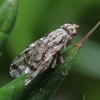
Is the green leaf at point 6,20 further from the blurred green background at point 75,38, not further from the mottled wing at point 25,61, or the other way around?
the blurred green background at point 75,38

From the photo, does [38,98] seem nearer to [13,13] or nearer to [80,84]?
[13,13]

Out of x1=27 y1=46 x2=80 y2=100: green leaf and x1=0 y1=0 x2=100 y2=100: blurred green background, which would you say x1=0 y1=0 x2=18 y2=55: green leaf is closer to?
x1=27 y1=46 x2=80 y2=100: green leaf

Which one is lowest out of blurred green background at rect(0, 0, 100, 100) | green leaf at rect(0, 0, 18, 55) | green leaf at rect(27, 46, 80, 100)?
blurred green background at rect(0, 0, 100, 100)

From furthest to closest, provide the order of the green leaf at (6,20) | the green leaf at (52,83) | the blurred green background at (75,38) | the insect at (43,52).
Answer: the blurred green background at (75,38) < the insect at (43,52) < the green leaf at (6,20) < the green leaf at (52,83)

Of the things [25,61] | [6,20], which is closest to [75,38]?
[25,61]

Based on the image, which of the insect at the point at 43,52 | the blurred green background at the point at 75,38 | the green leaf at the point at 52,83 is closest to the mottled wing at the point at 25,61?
the insect at the point at 43,52

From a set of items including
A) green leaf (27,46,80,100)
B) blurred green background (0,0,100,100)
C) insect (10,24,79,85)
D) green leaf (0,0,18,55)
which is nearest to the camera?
green leaf (27,46,80,100)

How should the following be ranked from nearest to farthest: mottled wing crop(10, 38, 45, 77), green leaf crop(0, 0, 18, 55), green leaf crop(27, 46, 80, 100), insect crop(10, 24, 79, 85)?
green leaf crop(27, 46, 80, 100)
green leaf crop(0, 0, 18, 55)
insect crop(10, 24, 79, 85)
mottled wing crop(10, 38, 45, 77)

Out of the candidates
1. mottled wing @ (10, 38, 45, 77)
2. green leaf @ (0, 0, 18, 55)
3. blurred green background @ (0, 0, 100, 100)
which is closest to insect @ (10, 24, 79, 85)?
mottled wing @ (10, 38, 45, 77)
